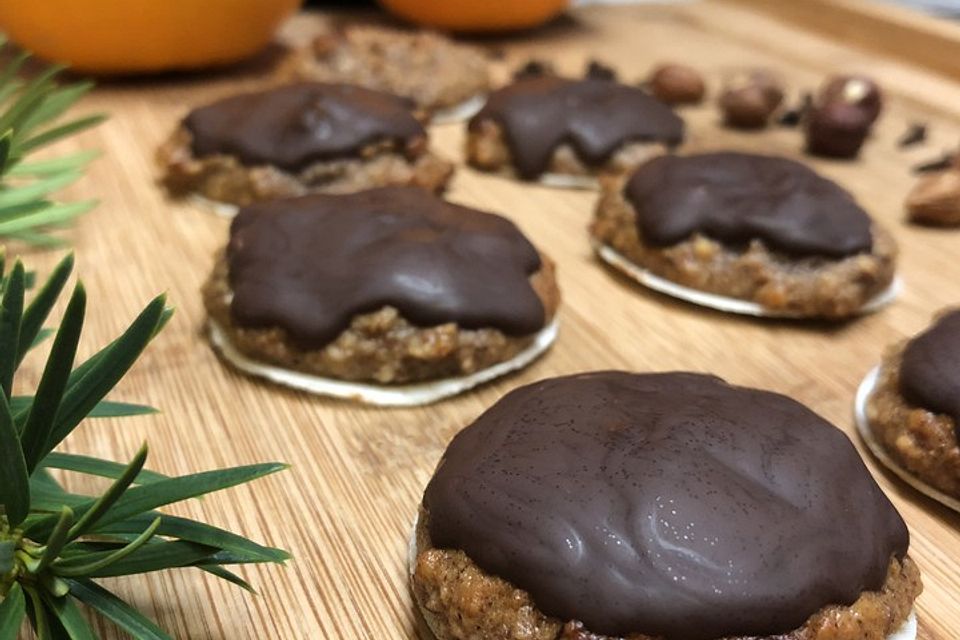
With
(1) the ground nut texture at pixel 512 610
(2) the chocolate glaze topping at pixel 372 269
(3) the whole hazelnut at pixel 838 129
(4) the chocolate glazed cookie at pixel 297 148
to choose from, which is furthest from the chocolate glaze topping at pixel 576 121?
(1) the ground nut texture at pixel 512 610

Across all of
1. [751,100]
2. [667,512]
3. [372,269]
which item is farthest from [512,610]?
[751,100]

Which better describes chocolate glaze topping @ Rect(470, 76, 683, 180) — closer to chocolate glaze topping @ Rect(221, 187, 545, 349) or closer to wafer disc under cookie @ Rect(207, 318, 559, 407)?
chocolate glaze topping @ Rect(221, 187, 545, 349)

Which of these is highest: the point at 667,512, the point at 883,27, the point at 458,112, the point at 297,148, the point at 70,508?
the point at 70,508

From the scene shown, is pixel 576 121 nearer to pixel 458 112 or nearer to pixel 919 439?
pixel 458 112

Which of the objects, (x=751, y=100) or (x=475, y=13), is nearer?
(x=751, y=100)

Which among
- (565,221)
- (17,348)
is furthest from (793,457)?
(565,221)

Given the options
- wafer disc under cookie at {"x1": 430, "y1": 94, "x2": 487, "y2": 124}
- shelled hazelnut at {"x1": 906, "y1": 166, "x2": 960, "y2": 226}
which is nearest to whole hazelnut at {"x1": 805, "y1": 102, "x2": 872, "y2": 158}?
shelled hazelnut at {"x1": 906, "y1": 166, "x2": 960, "y2": 226}

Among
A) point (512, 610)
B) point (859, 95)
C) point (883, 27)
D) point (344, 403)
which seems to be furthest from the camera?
point (883, 27)
